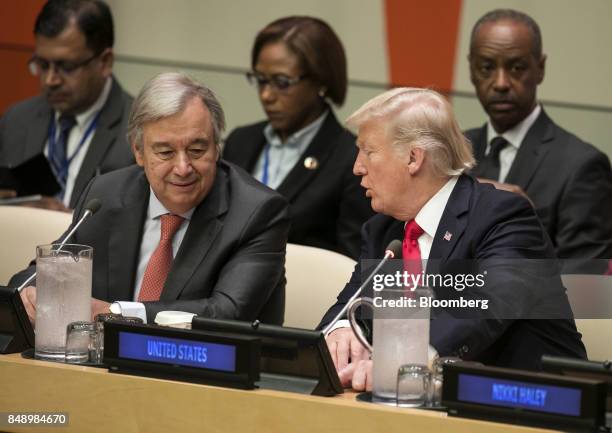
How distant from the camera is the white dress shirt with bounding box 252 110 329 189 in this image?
4.97 metres

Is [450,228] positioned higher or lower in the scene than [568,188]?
lower

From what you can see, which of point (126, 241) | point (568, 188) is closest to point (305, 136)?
point (568, 188)

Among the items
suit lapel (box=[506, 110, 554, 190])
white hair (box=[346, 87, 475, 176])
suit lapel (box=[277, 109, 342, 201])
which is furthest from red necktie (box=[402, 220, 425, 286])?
suit lapel (box=[277, 109, 342, 201])

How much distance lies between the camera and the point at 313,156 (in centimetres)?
487

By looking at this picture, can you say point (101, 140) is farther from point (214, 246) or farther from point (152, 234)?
point (214, 246)

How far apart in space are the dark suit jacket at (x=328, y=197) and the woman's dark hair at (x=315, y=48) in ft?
0.61

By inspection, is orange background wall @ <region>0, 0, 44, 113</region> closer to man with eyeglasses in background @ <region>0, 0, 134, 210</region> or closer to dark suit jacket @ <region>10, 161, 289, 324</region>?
man with eyeglasses in background @ <region>0, 0, 134, 210</region>

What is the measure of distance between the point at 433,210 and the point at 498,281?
330 mm

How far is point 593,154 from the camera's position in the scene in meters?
4.36

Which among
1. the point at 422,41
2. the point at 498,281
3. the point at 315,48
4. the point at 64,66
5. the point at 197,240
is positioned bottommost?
the point at 498,281

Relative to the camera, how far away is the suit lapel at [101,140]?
16.1 ft

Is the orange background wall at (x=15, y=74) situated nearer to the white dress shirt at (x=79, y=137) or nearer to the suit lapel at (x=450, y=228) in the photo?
the white dress shirt at (x=79, y=137)

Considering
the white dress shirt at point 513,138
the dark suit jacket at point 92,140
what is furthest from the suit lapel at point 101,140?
the white dress shirt at point 513,138

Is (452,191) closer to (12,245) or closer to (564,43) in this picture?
(12,245)
